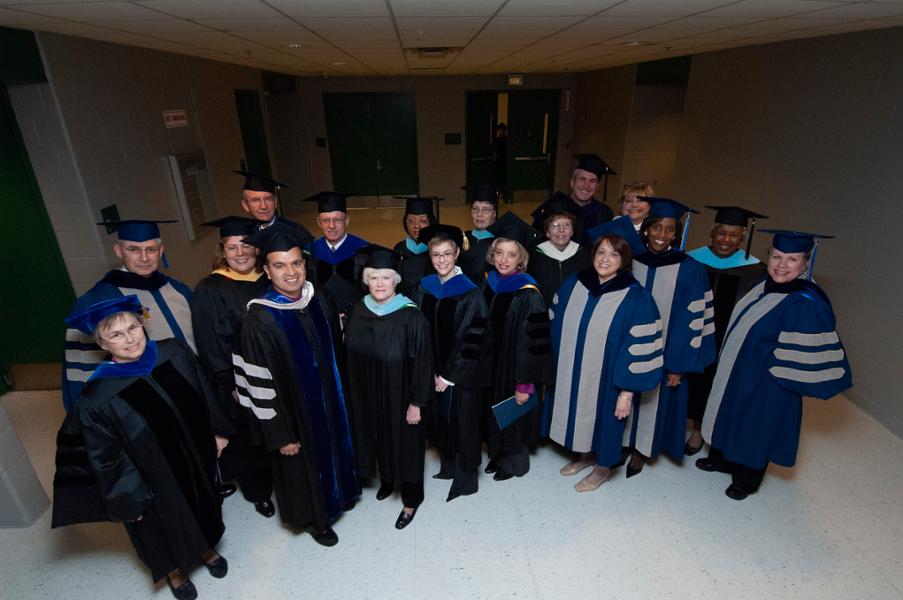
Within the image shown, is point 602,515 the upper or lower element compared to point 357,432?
lower

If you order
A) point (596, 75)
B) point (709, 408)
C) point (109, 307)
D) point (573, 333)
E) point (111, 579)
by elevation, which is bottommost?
point (111, 579)

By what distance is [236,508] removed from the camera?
9.65ft

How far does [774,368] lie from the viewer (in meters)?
2.60

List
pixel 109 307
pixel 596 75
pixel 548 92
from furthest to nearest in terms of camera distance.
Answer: pixel 548 92 < pixel 596 75 < pixel 109 307

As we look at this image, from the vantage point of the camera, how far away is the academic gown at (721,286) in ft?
10.1

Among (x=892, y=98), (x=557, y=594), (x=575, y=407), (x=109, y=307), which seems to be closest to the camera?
(x=109, y=307)

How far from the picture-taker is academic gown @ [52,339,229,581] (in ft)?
6.51

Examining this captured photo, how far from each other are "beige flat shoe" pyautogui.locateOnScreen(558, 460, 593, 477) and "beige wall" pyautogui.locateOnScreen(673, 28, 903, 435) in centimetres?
237

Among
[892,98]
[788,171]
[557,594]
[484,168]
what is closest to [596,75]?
[484,168]

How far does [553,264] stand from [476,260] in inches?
21.6

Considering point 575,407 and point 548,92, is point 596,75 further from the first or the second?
point 575,407

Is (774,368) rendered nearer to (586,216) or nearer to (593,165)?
(586,216)

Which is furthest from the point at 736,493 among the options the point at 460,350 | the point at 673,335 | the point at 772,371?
the point at 460,350

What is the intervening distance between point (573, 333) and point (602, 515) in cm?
109
